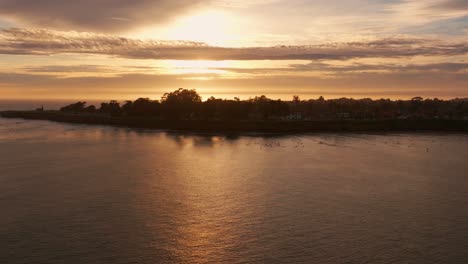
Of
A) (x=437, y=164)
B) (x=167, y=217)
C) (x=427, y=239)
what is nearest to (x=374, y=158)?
(x=437, y=164)

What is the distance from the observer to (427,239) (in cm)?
3112

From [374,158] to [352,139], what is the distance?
32912 mm

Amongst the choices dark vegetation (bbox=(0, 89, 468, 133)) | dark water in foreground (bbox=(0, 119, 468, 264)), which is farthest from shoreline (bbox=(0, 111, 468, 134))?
dark water in foreground (bbox=(0, 119, 468, 264))

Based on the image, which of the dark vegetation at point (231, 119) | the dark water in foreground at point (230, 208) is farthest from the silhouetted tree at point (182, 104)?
the dark water in foreground at point (230, 208)

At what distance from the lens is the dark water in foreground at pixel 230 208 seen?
28.6 metres

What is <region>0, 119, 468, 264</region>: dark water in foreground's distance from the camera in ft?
93.7

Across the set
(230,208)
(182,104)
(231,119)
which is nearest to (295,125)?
(231,119)

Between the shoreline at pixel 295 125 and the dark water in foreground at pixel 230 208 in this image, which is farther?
the shoreline at pixel 295 125

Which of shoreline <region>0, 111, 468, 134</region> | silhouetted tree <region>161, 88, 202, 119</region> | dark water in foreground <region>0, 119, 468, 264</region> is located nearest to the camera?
dark water in foreground <region>0, 119, 468, 264</region>

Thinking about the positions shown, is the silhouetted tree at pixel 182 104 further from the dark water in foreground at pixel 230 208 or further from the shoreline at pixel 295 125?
the dark water in foreground at pixel 230 208

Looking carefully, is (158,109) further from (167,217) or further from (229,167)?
(167,217)

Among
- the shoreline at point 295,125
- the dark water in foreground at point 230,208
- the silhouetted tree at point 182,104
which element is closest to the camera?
the dark water in foreground at point 230,208

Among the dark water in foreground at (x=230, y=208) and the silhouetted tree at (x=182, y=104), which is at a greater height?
the silhouetted tree at (x=182, y=104)

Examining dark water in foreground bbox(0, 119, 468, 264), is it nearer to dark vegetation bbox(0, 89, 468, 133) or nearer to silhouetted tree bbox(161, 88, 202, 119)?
dark vegetation bbox(0, 89, 468, 133)
